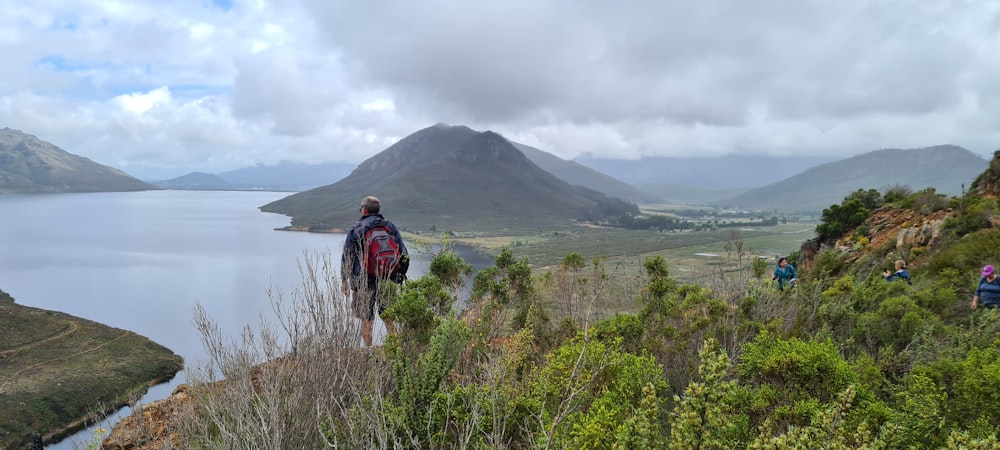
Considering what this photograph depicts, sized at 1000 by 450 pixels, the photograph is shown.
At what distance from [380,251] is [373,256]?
0.30 ft

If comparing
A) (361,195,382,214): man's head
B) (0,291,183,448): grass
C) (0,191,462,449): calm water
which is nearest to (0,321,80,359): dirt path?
(0,291,183,448): grass

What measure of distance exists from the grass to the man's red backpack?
33.3 meters

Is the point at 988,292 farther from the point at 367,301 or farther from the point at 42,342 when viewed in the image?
the point at 42,342

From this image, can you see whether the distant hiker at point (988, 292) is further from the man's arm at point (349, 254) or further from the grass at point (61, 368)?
the grass at point (61, 368)

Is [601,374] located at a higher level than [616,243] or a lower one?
higher

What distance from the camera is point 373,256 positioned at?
5.46m

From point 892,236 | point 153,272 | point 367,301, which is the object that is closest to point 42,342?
point 153,272

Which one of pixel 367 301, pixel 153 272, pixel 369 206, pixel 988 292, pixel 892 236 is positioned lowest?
pixel 153 272

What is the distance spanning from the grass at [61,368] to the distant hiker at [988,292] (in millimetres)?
37498

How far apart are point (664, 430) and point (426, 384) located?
1579mm

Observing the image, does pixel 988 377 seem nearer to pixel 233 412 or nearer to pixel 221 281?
pixel 233 412

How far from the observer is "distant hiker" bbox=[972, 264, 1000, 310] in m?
6.52

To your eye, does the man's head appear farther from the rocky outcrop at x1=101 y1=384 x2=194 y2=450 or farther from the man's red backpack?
the rocky outcrop at x1=101 y1=384 x2=194 y2=450

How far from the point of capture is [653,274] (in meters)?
7.06
